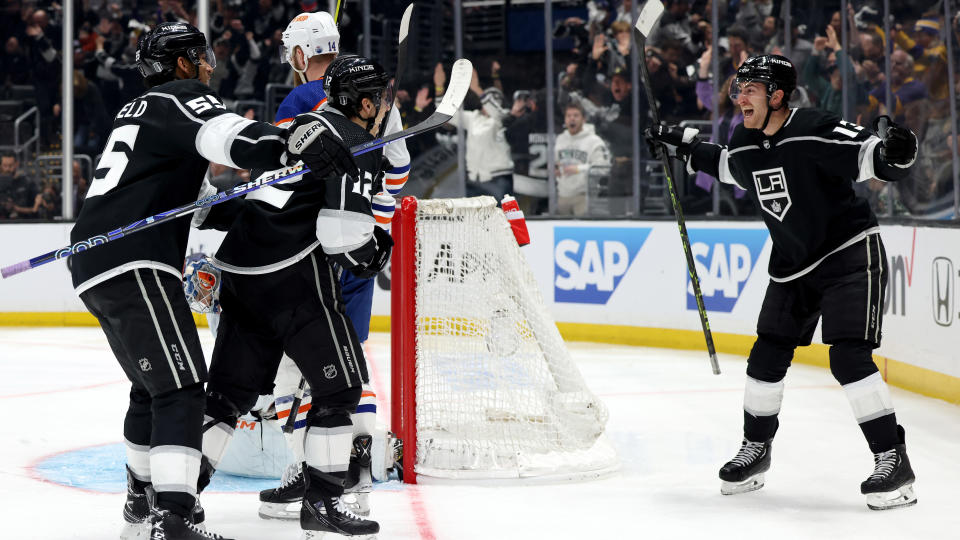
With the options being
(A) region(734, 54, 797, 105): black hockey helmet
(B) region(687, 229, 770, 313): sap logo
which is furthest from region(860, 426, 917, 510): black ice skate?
(B) region(687, 229, 770, 313): sap logo

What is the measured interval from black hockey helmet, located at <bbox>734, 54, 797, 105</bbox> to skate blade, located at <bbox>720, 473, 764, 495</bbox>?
3.48 feet

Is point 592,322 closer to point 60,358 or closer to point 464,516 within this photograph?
point 60,358

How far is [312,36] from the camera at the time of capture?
312 centimetres

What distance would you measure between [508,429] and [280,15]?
20.1ft

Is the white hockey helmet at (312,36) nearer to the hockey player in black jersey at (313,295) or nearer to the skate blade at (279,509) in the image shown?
the hockey player in black jersey at (313,295)

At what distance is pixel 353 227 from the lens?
8.05 ft

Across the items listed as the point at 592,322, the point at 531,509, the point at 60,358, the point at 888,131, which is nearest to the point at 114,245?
the point at 531,509

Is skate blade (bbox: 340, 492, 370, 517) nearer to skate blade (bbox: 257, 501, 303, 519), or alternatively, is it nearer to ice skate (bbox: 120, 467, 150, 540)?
skate blade (bbox: 257, 501, 303, 519)

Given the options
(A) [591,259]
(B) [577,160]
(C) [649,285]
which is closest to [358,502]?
(C) [649,285]

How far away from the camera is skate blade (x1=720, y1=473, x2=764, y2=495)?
3242 millimetres

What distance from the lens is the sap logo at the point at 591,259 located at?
669 cm

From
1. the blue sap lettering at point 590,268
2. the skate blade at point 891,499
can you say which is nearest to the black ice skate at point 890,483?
the skate blade at point 891,499

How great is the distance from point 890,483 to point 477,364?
119 centimetres

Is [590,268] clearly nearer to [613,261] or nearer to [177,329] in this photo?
[613,261]
